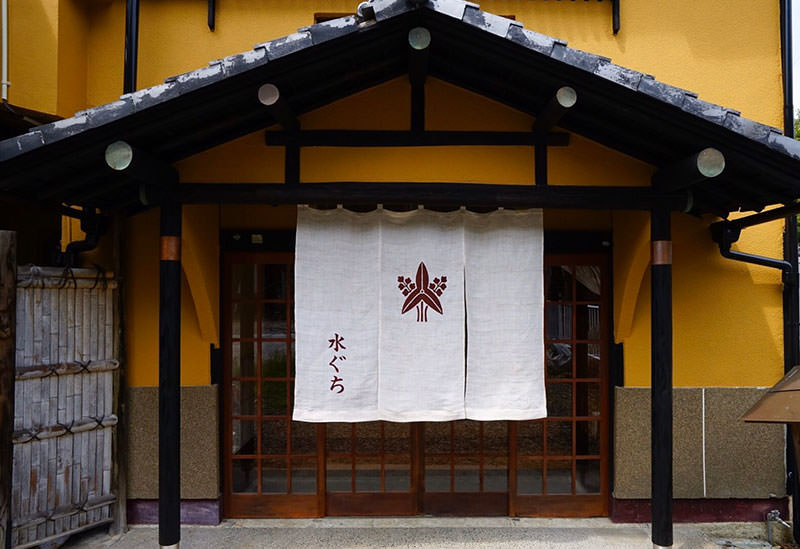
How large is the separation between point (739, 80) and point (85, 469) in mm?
7177

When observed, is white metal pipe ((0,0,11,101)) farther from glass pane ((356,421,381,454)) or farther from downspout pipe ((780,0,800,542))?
downspout pipe ((780,0,800,542))

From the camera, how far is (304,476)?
514cm

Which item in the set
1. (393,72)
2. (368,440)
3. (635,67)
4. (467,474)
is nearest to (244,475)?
(368,440)

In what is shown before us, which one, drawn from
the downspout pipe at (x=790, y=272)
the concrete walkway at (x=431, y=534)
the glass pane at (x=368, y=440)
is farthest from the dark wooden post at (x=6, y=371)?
the downspout pipe at (x=790, y=272)

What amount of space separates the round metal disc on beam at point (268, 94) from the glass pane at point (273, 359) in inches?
98.1

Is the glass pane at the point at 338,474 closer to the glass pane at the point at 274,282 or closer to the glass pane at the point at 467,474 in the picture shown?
the glass pane at the point at 467,474

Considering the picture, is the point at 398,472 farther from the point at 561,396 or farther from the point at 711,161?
the point at 711,161

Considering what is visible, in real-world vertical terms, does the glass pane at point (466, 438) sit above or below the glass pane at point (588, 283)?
below

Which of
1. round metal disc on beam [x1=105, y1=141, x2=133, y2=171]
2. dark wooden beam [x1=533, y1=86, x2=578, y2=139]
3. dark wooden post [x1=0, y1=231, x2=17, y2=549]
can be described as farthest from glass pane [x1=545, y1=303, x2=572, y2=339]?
dark wooden post [x1=0, y1=231, x2=17, y2=549]

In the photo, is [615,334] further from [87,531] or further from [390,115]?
[87,531]

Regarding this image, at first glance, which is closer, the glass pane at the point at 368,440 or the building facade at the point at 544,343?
the building facade at the point at 544,343

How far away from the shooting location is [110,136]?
3.32 meters

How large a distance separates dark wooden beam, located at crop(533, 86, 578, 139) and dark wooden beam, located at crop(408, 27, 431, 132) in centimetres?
90

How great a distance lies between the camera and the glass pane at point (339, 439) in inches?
202
